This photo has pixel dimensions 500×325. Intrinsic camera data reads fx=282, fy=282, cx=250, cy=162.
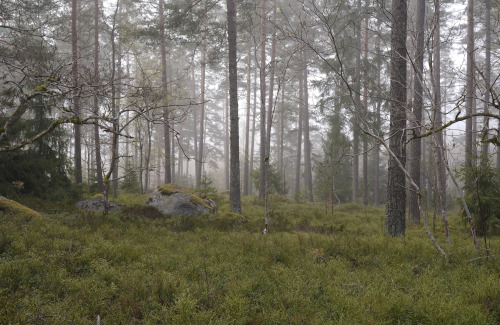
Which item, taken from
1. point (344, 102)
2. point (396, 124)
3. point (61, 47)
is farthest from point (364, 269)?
point (61, 47)

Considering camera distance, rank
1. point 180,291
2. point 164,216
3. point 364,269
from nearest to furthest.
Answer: point 180,291
point 364,269
point 164,216

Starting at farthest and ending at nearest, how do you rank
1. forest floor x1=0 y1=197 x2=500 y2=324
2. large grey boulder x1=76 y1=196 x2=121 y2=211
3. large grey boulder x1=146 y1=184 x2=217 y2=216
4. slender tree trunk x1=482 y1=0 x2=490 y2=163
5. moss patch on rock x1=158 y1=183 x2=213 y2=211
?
moss patch on rock x1=158 y1=183 x2=213 y2=211 → large grey boulder x1=76 y1=196 x2=121 y2=211 → large grey boulder x1=146 y1=184 x2=217 y2=216 → slender tree trunk x1=482 y1=0 x2=490 y2=163 → forest floor x1=0 y1=197 x2=500 y2=324

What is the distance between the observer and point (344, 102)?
16844 mm

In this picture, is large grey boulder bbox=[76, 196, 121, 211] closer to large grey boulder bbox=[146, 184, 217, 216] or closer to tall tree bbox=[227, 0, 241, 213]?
large grey boulder bbox=[146, 184, 217, 216]

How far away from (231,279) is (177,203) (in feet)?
20.9

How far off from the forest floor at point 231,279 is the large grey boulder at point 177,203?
3000 millimetres

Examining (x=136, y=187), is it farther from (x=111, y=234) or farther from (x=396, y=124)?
(x=396, y=124)

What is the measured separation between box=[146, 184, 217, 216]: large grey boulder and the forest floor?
300 cm

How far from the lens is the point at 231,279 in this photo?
443 centimetres

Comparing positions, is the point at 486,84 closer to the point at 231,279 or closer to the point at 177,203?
the point at 231,279

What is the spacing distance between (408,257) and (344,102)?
12.7 metres

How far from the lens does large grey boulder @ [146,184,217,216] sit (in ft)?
33.6

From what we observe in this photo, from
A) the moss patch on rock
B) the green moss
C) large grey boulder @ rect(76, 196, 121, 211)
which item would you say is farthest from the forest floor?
the moss patch on rock

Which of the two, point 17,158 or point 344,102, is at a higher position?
point 344,102
